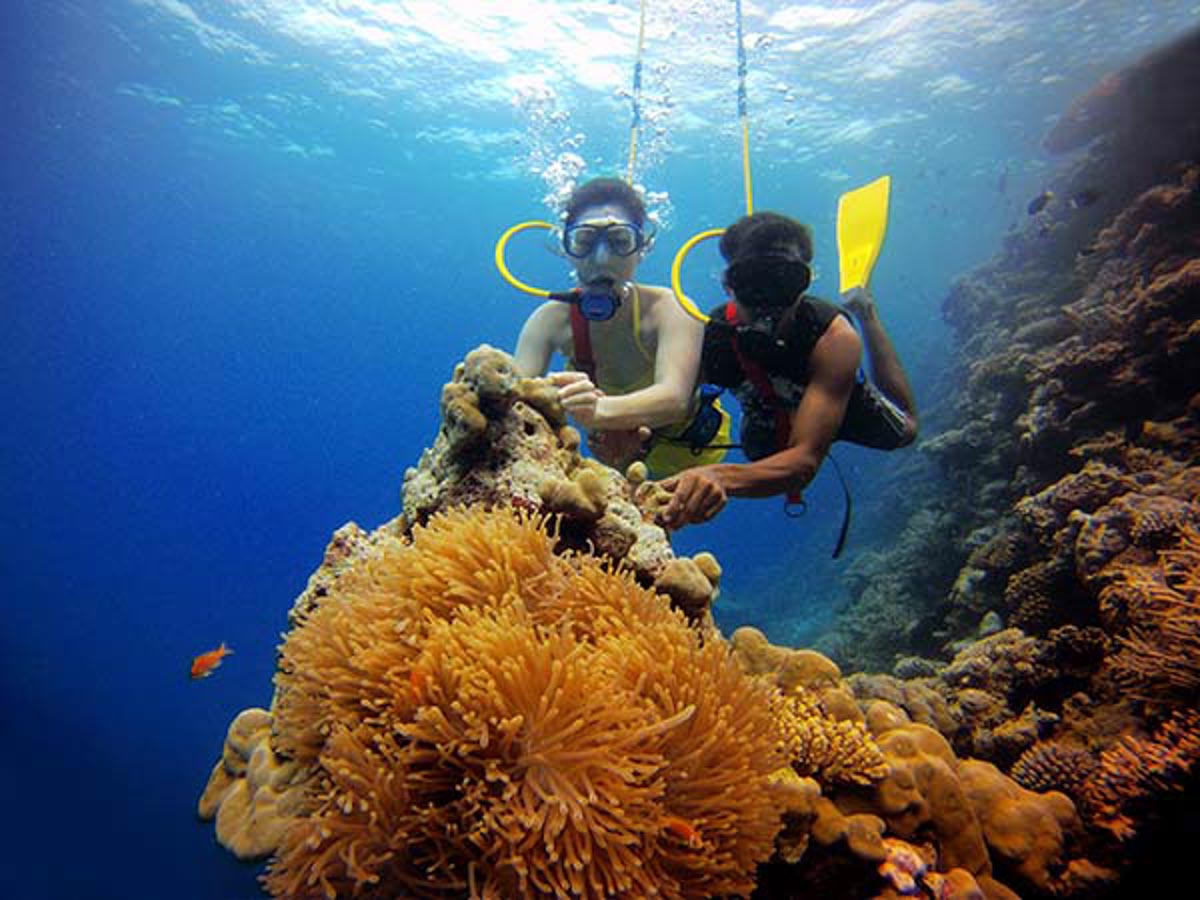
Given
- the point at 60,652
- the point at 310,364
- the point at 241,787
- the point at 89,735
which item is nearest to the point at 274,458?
the point at 310,364

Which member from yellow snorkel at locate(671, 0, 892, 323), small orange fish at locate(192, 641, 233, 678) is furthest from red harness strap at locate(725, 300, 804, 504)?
small orange fish at locate(192, 641, 233, 678)

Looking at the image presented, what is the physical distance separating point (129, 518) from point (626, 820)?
10986cm

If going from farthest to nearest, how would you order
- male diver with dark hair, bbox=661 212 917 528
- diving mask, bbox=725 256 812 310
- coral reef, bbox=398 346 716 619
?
diving mask, bbox=725 256 812 310, male diver with dark hair, bbox=661 212 917 528, coral reef, bbox=398 346 716 619

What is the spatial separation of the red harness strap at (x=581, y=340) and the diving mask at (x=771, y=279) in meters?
1.31

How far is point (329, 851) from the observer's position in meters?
1.47

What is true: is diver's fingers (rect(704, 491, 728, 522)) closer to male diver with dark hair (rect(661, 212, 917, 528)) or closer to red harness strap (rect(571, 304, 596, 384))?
male diver with dark hair (rect(661, 212, 917, 528))

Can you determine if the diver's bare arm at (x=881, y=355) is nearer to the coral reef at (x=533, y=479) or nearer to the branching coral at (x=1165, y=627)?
the branching coral at (x=1165, y=627)

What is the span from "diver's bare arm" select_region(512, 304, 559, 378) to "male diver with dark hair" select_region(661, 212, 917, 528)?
1.31m

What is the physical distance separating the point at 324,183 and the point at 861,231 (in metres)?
35.5

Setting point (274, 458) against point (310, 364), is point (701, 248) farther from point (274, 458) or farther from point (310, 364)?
point (274, 458)

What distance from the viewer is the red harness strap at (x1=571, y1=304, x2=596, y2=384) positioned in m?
4.60

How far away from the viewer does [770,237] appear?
3.62m

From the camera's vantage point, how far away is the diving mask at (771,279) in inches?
141

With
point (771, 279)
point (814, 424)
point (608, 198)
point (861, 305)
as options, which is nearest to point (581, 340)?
point (608, 198)
